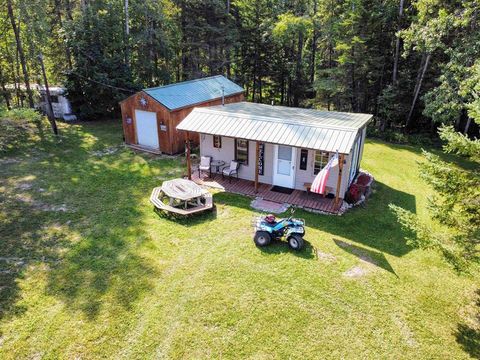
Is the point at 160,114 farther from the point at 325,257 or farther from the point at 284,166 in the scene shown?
the point at 325,257

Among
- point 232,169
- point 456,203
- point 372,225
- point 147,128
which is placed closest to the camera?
point 456,203

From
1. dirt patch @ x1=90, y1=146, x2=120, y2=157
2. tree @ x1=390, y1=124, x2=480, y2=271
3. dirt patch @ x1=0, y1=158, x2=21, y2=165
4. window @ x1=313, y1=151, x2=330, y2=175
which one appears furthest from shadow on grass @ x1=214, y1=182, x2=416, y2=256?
dirt patch @ x1=0, y1=158, x2=21, y2=165

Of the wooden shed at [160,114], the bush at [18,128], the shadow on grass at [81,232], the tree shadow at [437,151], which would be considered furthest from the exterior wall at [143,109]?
the tree shadow at [437,151]

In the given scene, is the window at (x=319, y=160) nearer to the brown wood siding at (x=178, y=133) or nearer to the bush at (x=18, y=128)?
the brown wood siding at (x=178, y=133)

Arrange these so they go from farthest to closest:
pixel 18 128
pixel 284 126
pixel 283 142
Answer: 1. pixel 18 128
2. pixel 284 126
3. pixel 283 142

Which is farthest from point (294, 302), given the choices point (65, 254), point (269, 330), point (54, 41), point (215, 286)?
point (54, 41)

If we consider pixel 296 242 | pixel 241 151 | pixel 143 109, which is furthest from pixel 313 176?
pixel 143 109

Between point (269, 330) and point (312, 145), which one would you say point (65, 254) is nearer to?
point (269, 330)
